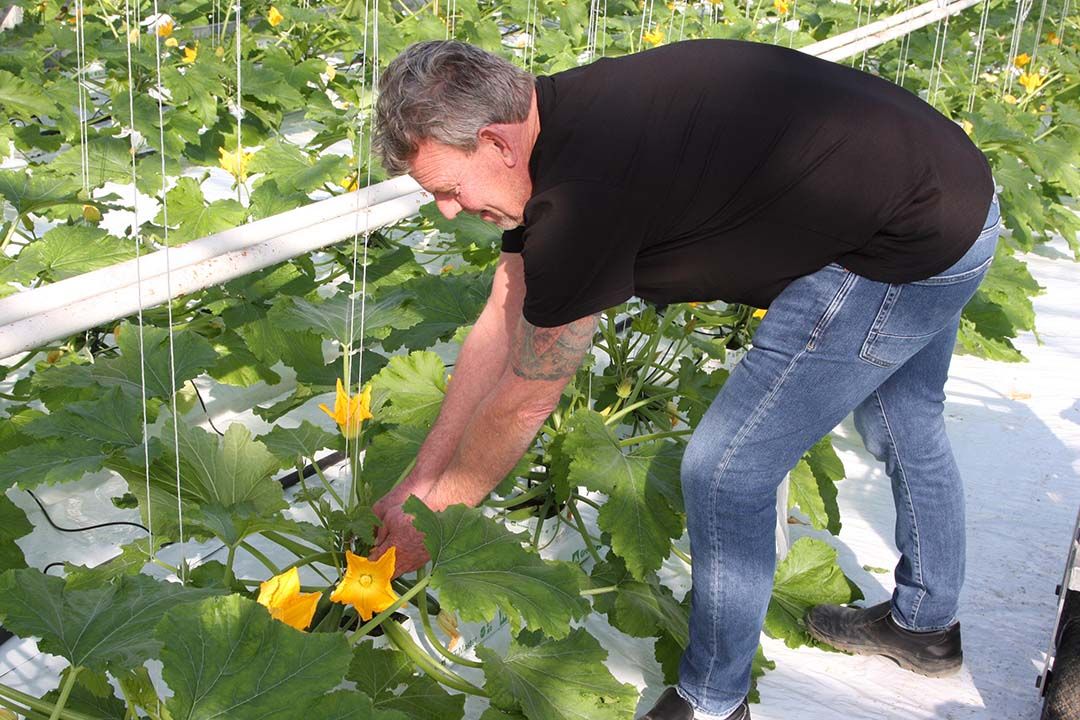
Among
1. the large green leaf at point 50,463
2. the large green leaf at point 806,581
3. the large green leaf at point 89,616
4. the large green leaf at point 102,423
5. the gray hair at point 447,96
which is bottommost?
the large green leaf at point 806,581

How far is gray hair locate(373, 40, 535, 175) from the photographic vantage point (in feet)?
4.67

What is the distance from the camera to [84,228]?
8.29 ft

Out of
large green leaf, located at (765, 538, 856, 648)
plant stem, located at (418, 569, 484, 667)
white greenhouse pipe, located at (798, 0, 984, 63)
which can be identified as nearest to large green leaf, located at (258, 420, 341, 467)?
plant stem, located at (418, 569, 484, 667)

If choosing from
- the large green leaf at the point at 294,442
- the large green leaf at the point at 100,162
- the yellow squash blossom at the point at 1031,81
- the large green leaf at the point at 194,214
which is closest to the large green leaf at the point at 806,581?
the large green leaf at the point at 294,442

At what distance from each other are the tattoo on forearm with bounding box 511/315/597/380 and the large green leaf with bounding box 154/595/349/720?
417 millimetres

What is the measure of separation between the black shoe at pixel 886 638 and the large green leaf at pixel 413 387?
0.75 meters

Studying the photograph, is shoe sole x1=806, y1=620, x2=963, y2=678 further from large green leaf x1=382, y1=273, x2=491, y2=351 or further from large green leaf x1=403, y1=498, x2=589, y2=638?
large green leaf x1=382, y1=273, x2=491, y2=351

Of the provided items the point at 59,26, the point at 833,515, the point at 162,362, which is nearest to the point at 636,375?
the point at 833,515

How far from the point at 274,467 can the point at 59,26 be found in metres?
3.16

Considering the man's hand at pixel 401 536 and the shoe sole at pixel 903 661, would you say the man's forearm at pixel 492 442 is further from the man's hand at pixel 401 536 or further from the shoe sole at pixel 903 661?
the shoe sole at pixel 903 661

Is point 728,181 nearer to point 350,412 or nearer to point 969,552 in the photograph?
point 350,412

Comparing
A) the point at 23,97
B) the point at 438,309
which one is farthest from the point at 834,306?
the point at 23,97

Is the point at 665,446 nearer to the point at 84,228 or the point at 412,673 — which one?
the point at 412,673

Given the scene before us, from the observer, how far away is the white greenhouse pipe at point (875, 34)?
124 inches
